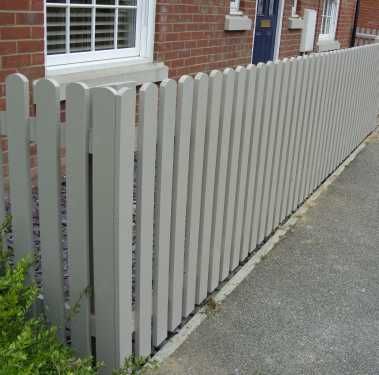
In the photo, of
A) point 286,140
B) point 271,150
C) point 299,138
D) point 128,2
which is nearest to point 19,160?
point 271,150

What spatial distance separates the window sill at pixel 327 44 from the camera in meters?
11.7

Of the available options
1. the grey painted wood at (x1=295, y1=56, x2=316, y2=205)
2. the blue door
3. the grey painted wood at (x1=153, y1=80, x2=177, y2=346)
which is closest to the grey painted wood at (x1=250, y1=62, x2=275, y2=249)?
the grey painted wood at (x1=295, y1=56, x2=316, y2=205)

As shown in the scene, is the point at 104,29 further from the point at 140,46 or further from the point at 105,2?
the point at 140,46

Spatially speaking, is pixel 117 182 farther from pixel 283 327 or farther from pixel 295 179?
pixel 295 179

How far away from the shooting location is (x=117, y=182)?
2.12 meters

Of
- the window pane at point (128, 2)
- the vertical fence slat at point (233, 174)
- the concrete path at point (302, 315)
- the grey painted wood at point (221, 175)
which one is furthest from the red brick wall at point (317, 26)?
the grey painted wood at point (221, 175)

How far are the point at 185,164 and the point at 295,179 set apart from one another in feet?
7.71

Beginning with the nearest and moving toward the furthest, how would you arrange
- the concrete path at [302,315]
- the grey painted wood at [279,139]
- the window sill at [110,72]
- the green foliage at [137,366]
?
the green foliage at [137,366], the concrete path at [302,315], the grey painted wood at [279,139], the window sill at [110,72]

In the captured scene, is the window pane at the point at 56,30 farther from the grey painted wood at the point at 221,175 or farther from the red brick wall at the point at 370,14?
the red brick wall at the point at 370,14

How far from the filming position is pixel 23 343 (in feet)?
6.21

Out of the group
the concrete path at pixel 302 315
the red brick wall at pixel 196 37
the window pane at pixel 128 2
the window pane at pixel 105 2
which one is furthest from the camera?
the red brick wall at pixel 196 37

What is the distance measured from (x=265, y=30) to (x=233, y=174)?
6015 millimetres

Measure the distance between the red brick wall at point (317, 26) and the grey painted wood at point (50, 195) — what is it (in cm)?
780

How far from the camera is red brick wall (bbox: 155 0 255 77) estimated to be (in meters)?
5.60
